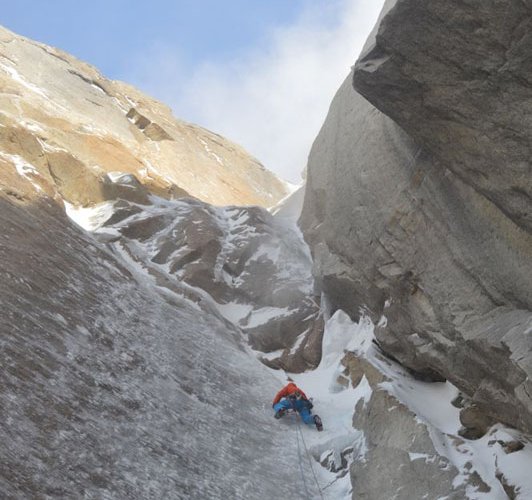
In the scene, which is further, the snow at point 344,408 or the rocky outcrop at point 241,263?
the rocky outcrop at point 241,263

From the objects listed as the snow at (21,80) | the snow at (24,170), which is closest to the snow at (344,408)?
the snow at (24,170)

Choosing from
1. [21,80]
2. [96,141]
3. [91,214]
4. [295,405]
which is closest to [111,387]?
[295,405]

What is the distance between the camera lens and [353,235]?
21.9 metres

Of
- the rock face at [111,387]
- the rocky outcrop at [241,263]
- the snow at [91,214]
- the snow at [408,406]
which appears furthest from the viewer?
the snow at [91,214]

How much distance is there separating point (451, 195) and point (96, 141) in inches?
1270

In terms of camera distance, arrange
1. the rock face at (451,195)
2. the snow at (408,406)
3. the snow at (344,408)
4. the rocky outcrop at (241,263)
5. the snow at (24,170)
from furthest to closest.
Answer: the snow at (24,170)
the rocky outcrop at (241,263)
the snow at (344,408)
the snow at (408,406)
the rock face at (451,195)

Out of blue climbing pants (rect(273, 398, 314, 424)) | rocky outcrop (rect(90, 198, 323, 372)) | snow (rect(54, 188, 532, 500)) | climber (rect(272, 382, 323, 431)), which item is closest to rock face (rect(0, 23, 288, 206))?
rocky outcrop (rect(90, 198, 323, 372))

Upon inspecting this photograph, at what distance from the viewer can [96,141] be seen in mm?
42500

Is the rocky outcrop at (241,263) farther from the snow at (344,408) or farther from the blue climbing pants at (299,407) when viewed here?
the blue climbing pants at (299,407)

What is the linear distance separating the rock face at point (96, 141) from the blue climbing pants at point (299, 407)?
44.0ft

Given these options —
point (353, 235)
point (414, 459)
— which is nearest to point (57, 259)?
point (353, 235)

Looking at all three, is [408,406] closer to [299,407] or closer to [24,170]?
[299,407]

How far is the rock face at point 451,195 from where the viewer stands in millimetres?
11727

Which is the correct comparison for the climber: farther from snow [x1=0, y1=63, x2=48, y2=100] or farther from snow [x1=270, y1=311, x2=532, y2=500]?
snow [x1=0, y1=63, x2=48, y2=100]
